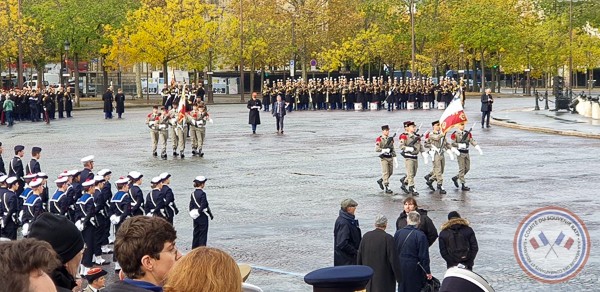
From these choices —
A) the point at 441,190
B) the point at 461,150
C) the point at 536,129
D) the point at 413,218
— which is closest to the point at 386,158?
the point at 441,190

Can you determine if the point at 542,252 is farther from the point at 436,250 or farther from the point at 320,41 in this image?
the point at 320,41

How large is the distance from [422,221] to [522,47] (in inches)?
2774

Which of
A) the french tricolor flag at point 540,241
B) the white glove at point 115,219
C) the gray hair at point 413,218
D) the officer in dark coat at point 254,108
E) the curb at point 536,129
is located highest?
the officer in dark coat at point 254,108

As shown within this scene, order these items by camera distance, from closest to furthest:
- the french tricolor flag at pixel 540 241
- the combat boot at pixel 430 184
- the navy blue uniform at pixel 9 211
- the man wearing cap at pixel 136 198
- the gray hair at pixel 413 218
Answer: the gray hair at pixel 413 218, the french tricolor flag at pixel 540 241, the man wearing cap at pixel 136 198, the navy blue uniform at pixel 9 211, the combat boot at pixel 430 184

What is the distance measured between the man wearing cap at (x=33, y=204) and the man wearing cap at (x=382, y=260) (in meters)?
6.24

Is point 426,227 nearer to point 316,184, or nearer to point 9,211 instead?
point 9,211

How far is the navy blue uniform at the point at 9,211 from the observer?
15953mm

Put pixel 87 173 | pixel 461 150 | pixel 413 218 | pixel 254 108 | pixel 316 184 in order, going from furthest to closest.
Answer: pixel 254 108 → pixel 316 184 → pixel 461 150 → pixel 87 173 → pixel 413 218

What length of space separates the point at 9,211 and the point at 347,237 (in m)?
6.29

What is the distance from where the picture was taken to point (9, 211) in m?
15.9

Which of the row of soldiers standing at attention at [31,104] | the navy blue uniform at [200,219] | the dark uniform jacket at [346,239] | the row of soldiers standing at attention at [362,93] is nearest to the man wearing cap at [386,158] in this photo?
the navy blue uniform at [200,219]

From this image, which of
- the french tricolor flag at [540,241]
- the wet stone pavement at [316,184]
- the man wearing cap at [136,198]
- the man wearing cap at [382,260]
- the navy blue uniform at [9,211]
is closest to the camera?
the man wearing cap at [382,260]

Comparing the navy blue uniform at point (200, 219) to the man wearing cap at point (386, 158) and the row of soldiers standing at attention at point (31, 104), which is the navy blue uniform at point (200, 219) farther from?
the row of soldiers standing at attention at point (31, 104)

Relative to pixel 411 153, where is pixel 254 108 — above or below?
above
